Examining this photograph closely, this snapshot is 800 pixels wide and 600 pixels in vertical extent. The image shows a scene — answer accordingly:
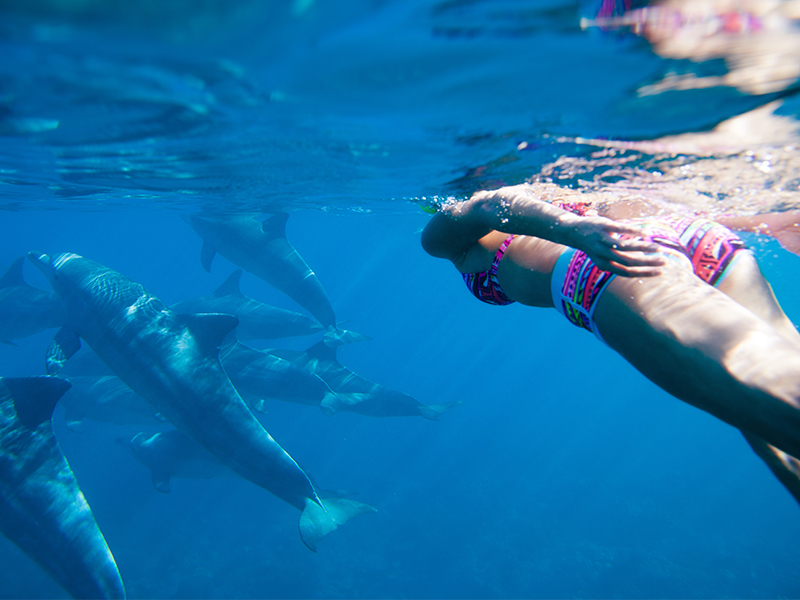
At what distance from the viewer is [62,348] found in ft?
26.3

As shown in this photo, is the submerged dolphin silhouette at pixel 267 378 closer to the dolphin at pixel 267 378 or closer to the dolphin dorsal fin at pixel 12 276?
the dolphin at pixel 267 378

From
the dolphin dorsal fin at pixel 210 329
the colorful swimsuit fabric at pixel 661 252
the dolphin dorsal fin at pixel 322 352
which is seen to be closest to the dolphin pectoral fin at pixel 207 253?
the dolphin dorsal fin at pixel 322 352

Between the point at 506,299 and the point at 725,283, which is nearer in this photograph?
the point at 725,283

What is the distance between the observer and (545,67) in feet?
12.2

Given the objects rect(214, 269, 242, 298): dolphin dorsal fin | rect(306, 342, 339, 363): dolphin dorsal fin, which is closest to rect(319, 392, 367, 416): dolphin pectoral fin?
rect(306, 342, 339, 363): dolphin dorsal fin

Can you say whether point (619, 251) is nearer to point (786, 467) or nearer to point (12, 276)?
point (786, 467)

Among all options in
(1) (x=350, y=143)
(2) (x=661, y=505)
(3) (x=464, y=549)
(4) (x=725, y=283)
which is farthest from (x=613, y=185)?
(2) (x=661, y=505)

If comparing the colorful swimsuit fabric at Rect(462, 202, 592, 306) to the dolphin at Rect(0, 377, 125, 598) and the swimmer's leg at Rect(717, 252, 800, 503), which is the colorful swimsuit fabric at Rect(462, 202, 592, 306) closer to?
the swimmer's leg at Rect(717, 252, 800, 503)

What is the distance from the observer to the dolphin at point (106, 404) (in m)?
11.4

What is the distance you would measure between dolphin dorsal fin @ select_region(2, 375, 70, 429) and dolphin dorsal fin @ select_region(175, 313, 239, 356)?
206 cm

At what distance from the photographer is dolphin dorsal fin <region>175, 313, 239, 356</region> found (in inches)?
302

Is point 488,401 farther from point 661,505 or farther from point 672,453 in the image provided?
point 661,505

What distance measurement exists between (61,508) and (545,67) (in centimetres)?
922

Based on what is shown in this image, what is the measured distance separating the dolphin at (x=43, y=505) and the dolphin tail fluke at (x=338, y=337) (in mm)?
7133
